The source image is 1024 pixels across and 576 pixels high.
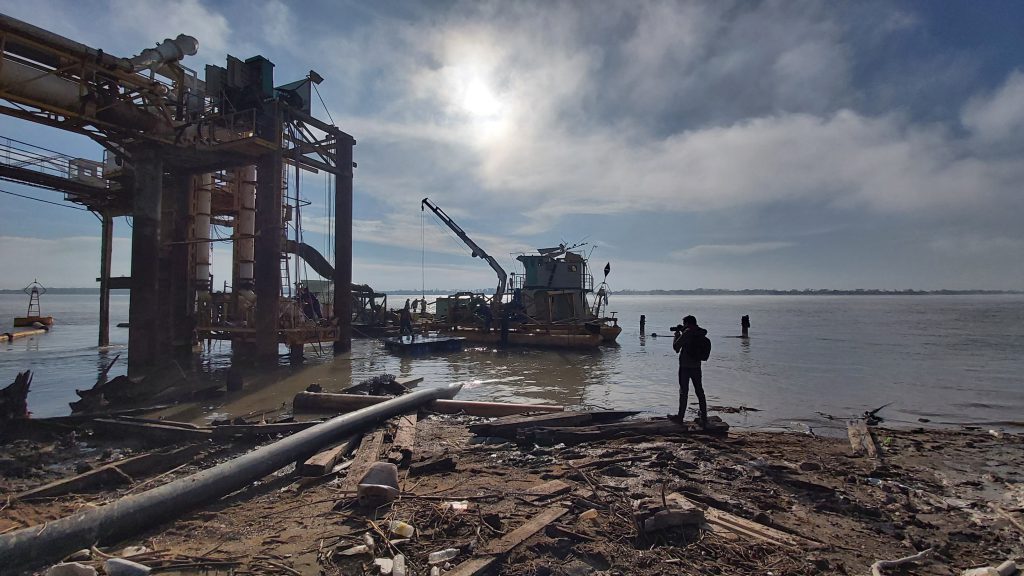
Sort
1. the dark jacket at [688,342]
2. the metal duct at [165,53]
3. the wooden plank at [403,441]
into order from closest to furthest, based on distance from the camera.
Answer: the wooden plank at [403,441], the dark jacket at [688,342], the metal duct at [165,53]

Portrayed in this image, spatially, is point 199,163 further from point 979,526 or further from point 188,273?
point 979,526

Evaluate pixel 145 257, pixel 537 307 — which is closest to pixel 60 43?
pixel 145 257

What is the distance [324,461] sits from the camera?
21.5ft

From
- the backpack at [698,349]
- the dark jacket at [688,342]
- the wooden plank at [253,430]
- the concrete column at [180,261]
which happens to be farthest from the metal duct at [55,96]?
the backpack at [698,349]

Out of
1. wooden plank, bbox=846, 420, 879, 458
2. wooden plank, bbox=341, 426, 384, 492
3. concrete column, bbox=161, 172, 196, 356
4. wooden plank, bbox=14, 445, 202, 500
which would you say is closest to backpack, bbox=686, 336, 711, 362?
wooden plank, bbox=846, 420, 879, 458

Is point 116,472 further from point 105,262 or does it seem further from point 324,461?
point 105,262

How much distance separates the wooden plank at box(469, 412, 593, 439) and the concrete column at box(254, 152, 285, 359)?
11.3 m

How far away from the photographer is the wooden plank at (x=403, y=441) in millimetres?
7066

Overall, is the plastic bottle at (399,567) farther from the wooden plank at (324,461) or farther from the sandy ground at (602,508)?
the wooden plank at (324,461)

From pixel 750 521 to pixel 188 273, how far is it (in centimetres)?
2046

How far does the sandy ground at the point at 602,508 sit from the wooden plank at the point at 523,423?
11.8 inches

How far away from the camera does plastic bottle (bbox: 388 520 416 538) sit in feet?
15.2

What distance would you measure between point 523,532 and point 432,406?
6531mm

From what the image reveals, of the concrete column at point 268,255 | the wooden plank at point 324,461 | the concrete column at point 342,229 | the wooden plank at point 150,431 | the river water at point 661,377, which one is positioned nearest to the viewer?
the wooden plank at point 324,461
